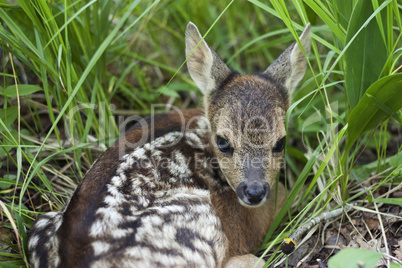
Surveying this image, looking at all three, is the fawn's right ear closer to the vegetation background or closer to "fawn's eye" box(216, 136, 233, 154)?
the vegetation background

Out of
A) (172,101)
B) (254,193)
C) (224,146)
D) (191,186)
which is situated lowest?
(191,186)

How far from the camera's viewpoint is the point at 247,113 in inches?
151

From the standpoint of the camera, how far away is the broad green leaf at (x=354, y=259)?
273 cm

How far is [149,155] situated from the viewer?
3859 mm

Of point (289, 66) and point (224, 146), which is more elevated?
point (289, 66)

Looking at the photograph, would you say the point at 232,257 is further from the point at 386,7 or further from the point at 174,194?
the point at 386,7

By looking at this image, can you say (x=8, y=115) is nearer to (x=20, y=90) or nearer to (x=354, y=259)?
(x=20, y=90)

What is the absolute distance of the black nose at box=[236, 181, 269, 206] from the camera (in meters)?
3.64

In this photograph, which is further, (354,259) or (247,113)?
(247,113)

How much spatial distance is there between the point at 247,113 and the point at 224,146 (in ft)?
1.16

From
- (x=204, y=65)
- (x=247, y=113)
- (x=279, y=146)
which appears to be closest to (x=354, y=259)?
(x=279, y=146)

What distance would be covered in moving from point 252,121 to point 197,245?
1.12m

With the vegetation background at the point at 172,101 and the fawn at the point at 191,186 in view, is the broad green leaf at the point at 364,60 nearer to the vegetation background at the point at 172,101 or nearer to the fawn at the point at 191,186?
the vegetation background at the point at 172,101

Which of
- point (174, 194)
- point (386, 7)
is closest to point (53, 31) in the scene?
point (174, 194)
